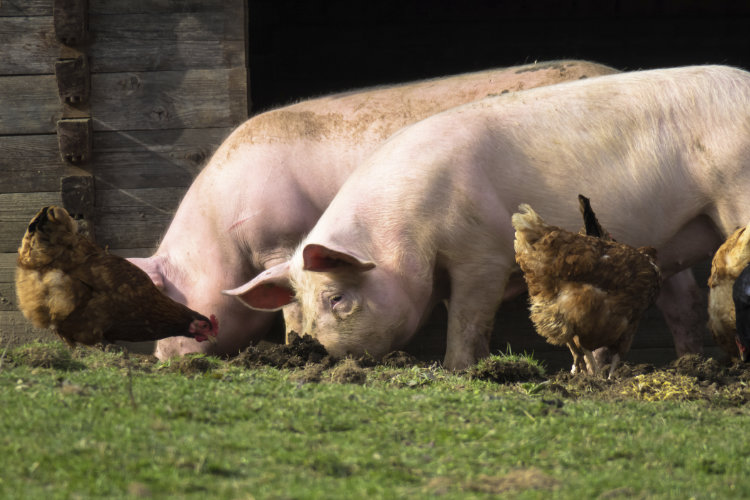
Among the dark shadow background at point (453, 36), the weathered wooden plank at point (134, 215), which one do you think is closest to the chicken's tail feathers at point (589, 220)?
the weathered wooden plank at point (134, 215)

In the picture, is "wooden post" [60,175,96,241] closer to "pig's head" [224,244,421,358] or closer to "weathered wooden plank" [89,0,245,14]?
"weathered wooden plank" [89,0,245,14]

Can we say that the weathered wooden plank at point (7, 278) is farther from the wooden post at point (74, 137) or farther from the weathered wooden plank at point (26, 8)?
the weathered wooden plank at point (26, 8)

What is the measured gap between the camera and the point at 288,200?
21.3 ft

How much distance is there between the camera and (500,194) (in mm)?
5777

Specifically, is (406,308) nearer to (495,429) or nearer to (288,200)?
(288,200)

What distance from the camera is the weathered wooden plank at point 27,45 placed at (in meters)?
6.81

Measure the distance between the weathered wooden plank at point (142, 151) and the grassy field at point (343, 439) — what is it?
253 cm

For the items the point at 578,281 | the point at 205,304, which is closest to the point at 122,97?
the point at 205,304

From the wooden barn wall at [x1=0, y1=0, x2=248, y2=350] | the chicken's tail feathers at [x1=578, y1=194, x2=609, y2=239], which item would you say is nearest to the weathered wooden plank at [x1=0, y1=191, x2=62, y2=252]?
the wooden barn wall at [x1=0, y1=0, x2=248, y2=350]

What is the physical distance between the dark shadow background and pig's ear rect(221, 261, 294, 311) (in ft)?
14.8

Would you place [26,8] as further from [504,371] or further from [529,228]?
[504,371]

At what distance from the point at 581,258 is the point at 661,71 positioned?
1.98 m

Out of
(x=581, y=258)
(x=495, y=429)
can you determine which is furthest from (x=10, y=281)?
(x=495, y=429)

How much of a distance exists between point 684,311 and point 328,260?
278 cm
